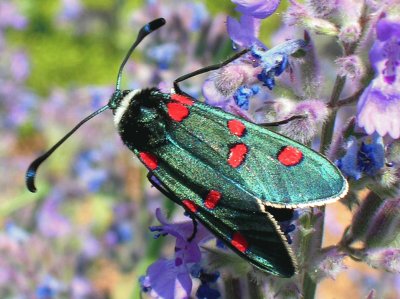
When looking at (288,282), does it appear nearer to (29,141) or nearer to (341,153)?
(341,153)

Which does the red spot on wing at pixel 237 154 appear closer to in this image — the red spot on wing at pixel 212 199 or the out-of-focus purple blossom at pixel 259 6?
the red spot on wing at pixel 212 199

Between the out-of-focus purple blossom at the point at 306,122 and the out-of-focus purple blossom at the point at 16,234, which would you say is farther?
the out-of-focus purple blossom at the point at 16,234

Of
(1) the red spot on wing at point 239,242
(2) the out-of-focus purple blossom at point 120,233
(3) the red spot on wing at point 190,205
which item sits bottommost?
(2) the out-of-focus purple blossom at point 120,233

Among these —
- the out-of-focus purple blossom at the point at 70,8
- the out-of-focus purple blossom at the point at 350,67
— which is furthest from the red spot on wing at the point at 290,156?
the out-of-focus purple blossom at the point at 70,8

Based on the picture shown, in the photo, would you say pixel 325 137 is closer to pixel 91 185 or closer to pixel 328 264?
pixel 328 264

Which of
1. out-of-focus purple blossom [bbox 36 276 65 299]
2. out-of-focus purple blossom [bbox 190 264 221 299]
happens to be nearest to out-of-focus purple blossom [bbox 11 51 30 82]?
out-of-focus purple blossom [bbox 36 276 65 299]

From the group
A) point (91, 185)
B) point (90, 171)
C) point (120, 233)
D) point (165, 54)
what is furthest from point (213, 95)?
point (90, 171)
